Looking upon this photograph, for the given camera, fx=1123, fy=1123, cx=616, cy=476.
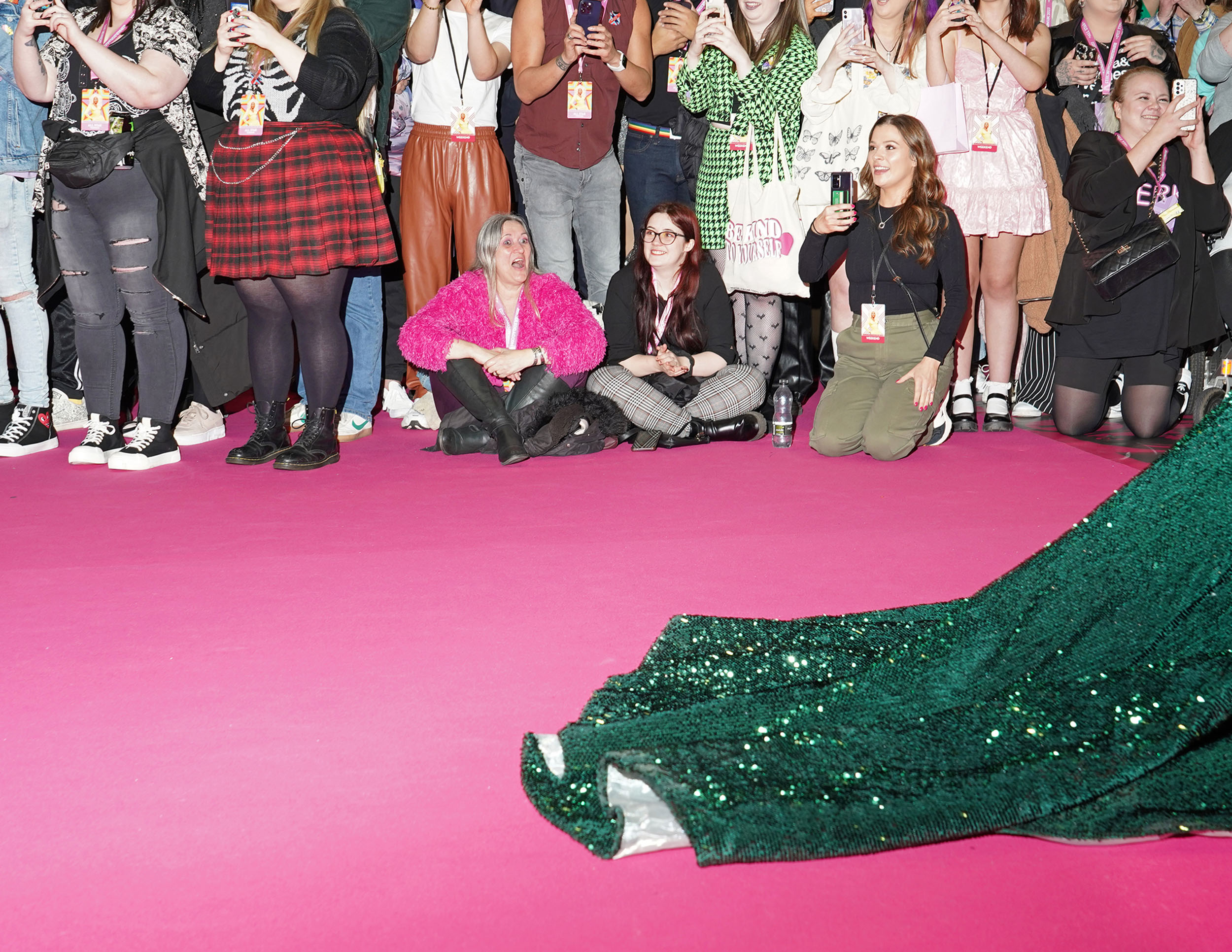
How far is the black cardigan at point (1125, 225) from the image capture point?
160 inches

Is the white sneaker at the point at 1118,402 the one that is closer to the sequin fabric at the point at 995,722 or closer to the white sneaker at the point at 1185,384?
the white sneaker at the point at 1185,384

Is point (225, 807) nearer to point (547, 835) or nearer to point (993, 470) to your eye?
point (547, 835)

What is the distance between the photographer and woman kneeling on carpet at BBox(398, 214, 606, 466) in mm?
3998

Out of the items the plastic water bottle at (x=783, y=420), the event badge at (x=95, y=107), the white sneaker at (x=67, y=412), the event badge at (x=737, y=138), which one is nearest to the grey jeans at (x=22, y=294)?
the white sneaker at (x=67, y=412)

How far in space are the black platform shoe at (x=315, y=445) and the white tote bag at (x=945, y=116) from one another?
2.36 m

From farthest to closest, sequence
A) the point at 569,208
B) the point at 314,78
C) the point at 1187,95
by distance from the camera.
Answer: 1. the point at 569,208
2. the point at 1187,95
3. the point at 314,78

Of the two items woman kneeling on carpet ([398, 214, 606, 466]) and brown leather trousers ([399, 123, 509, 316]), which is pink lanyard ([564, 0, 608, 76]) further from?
woman kneeling on carpet ([398, 214, 606, 466])

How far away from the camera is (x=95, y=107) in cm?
350

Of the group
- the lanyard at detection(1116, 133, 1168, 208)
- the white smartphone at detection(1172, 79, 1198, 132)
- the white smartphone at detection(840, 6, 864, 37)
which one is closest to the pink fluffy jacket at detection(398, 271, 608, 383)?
the white smartphone at detection(840, 6, 864, 37)

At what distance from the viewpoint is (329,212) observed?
11.9 feet

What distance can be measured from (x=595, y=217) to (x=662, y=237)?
388 millimetres

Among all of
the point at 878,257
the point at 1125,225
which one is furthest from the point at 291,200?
the point at 1125,225

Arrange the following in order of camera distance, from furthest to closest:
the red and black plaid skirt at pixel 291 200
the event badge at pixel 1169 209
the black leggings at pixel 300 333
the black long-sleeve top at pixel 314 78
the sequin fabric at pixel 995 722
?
the event badge at pixel 1169 209 < the black leggings at pixel 300 333 < the red and black plaid skirt at pixel 291 200 < the black long-sleeve top at pixel 314 78 < the sequin fabric at pixel 995 722

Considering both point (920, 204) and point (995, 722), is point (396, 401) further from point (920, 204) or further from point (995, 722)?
point (995, 722)
